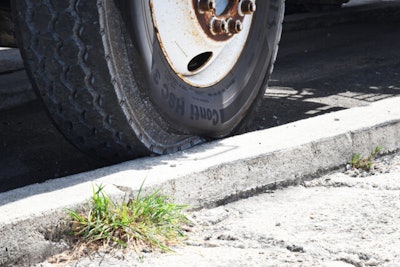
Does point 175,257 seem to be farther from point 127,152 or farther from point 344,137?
point 344,137

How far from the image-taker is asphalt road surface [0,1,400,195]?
3.70 meters

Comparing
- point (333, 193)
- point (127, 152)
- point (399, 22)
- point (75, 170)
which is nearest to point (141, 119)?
point (127, 152)

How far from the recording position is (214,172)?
312 centimetres

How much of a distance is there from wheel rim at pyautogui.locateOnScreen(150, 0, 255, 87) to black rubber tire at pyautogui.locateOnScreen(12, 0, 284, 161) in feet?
0.16

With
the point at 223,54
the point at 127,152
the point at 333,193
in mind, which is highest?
the point at 223,54

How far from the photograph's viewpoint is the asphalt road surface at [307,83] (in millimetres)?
3697

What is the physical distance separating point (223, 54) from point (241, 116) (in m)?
0.27

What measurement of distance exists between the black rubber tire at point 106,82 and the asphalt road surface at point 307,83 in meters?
0.36

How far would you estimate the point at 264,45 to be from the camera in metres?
3.75

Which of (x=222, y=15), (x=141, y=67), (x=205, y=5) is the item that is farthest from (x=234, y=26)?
(x=141, y=67)

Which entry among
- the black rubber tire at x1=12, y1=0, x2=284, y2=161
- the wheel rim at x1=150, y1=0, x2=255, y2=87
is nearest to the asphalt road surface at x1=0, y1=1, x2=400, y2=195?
the black rubber tire at x1=12, y1=0, x2=284, y2=161

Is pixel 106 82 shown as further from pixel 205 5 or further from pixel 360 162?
pixel 360 162

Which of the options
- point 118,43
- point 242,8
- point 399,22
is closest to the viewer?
point 118,43

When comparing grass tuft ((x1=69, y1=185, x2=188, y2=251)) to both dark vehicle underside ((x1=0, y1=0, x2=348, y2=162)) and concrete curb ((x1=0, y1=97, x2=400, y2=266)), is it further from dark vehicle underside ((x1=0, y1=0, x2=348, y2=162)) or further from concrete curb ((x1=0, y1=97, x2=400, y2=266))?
dark vehicle underside ((x1=0, y1=0, x2=348, y2=162))
